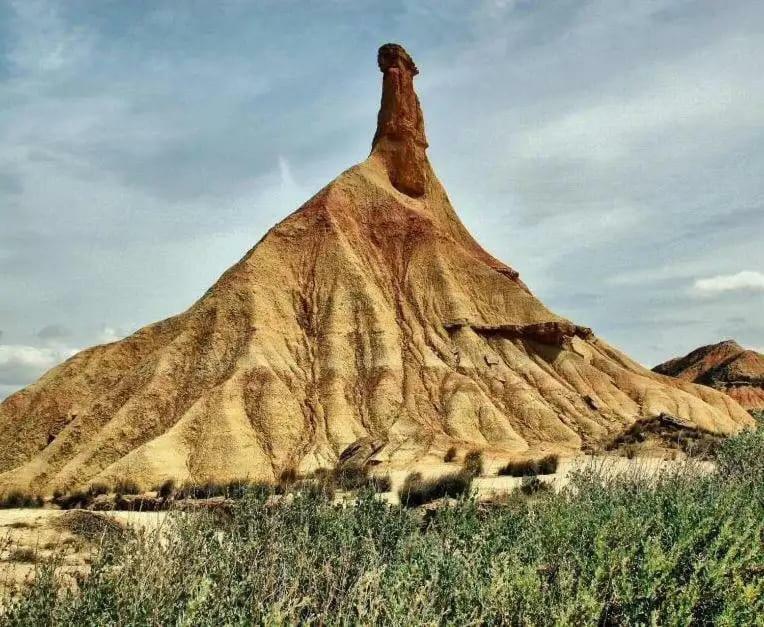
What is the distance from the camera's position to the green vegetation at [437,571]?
708 cm

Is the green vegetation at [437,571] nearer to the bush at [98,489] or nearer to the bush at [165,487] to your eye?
the bush at [165,487]

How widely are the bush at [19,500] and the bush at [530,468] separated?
18.1 metres

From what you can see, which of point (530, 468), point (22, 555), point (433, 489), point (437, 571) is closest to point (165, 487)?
point (433, 489)

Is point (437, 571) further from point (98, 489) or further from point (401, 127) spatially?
point (401, 127)

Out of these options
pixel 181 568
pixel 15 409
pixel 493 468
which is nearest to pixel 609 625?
pixel 181 568

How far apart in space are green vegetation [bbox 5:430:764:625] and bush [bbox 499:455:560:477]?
517 inches

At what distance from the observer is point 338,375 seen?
40.5m

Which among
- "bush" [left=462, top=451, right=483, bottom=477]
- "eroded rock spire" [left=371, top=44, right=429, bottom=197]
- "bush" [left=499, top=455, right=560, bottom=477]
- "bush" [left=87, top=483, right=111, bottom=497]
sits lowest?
"bush" [left=499, top=455, right=560, bottom=477]

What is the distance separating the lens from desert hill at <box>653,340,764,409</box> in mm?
79594

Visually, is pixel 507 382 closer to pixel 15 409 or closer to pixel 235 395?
pixel 235 395

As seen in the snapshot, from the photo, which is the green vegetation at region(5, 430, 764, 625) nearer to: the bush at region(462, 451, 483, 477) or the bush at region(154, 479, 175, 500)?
the bush at region(462, 451, 483, 477)

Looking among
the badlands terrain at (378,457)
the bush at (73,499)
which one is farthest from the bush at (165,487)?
the bush at (73,499)

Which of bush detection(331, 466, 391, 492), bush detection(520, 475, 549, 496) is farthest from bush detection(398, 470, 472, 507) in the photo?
bush detection(520, 475, 549, 496)

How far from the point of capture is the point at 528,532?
1010 centimetres
